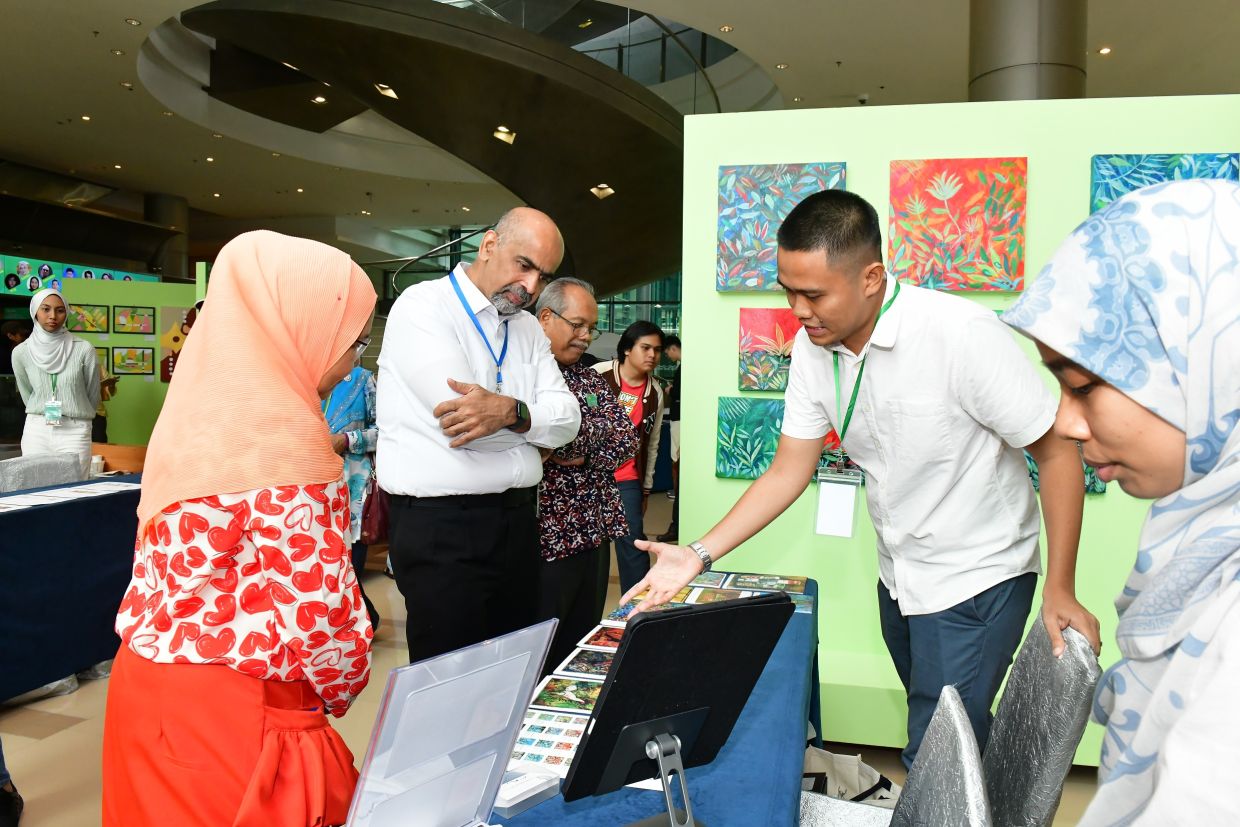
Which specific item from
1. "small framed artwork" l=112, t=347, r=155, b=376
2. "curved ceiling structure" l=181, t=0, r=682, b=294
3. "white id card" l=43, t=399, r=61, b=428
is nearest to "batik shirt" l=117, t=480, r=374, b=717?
"white id card" l=43, t=399, r=61, b=428

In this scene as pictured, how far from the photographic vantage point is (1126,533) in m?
3.18

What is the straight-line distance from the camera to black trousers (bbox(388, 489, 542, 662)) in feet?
7.20

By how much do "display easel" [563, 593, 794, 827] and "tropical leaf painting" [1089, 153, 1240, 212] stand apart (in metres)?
2.66

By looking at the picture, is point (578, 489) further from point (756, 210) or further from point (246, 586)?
point (246, 586)

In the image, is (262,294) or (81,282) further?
(81,282)

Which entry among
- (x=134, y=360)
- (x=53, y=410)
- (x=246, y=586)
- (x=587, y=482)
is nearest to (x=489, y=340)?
(x=587, y=482)

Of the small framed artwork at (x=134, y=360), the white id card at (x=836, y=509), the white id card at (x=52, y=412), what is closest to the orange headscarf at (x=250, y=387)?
the white id card at (x=836, y=509)

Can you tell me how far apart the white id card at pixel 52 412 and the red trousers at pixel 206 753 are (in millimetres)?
5318

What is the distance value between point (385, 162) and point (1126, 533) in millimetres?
12571

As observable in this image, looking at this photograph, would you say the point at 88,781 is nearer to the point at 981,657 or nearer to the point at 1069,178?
the point at 981,657

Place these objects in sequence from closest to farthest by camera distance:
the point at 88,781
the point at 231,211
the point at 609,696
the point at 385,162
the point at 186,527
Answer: the point at 609,696, the point at 186,527, the point at 88,781, the point at 385,162, the point at 231,211

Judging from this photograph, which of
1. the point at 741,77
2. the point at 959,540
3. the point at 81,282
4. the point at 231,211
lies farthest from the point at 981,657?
the point at 231,211

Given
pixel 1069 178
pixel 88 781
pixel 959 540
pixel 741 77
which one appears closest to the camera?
pixel 959 540

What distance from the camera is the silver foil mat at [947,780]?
97 cm
